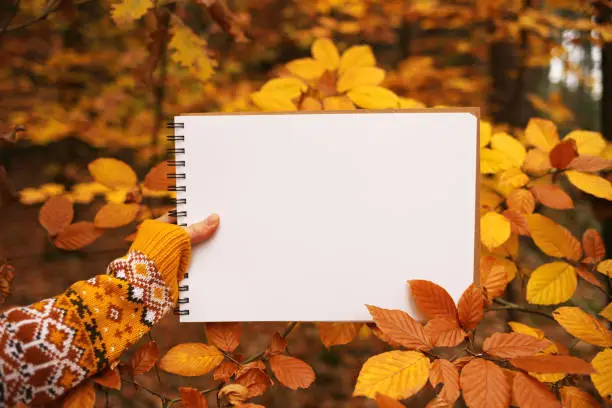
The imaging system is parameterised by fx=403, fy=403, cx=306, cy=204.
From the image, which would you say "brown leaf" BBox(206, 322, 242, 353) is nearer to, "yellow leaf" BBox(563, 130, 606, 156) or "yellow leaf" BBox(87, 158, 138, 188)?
"yellow leaf" BBox(87, 158, 138, 188)

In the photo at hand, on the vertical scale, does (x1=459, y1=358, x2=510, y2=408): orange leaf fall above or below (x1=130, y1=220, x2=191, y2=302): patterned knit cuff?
below

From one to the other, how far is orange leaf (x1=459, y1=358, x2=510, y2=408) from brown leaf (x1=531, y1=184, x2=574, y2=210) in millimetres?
383

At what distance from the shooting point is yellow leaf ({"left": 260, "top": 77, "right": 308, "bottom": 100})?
89 centimetres

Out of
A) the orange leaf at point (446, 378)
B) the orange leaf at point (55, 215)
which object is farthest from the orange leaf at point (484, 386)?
the orange leaf at point (55, 215)

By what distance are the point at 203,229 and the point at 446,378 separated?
45 cm

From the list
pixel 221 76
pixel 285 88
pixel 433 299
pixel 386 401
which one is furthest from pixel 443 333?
pixel 221 76

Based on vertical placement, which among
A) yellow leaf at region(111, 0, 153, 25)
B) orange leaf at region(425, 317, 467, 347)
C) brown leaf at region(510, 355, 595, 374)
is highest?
yellow leaf at region(111, 0, 153, 25)

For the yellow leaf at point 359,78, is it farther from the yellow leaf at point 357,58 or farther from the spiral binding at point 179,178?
the spiral binding at point 179,178

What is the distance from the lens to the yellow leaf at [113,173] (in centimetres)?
87

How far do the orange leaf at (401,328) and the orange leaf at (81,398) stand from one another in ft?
1.49

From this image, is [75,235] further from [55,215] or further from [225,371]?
[225,371]

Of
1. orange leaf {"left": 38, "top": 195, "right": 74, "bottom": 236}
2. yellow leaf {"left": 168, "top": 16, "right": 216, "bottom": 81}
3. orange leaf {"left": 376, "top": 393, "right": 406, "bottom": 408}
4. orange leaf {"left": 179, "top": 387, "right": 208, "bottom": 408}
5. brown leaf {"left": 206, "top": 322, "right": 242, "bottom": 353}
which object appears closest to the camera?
orange leaf {"left": 376, "top": 393, "right": 406, "bottom": 408}

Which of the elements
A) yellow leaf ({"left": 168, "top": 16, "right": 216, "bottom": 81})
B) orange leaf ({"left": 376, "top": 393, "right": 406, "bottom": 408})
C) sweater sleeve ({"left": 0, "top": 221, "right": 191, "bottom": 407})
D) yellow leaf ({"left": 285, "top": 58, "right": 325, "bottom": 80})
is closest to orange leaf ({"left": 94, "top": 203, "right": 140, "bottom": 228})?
sweater sleeve ({"left": 0, "top": 221, "right": 191, "bottom": 407})

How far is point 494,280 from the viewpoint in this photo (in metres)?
0.73
